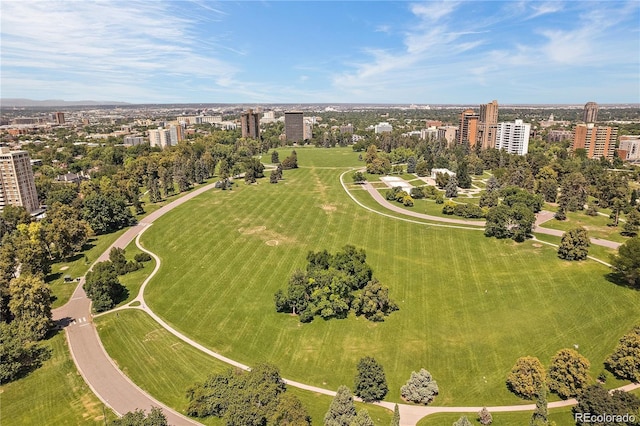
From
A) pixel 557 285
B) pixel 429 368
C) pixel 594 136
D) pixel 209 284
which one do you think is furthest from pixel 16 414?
pixel 594 136

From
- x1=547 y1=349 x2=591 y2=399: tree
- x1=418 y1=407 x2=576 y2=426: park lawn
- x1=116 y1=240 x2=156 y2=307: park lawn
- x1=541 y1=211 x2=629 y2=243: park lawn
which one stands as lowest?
x1=418 y1=407 x2=576 y2=426: park lawn

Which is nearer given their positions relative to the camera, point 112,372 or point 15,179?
point 112,372

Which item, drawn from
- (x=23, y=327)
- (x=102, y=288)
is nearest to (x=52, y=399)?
(x=23, y=327)

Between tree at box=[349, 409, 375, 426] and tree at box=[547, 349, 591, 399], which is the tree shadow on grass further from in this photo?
tree at box=[349, 409, 375, 426]

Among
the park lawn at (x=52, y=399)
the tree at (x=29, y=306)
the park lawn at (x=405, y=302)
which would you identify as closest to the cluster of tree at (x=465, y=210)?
the park lawn at (x=405, y=302)

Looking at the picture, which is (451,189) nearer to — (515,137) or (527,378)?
(527,378)

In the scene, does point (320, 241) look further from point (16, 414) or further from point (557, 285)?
point (16, 414)

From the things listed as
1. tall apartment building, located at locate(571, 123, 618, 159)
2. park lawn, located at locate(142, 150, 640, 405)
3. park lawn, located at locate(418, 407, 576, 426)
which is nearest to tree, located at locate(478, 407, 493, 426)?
park lawn, located at locate(418, 407, 576, 426)
